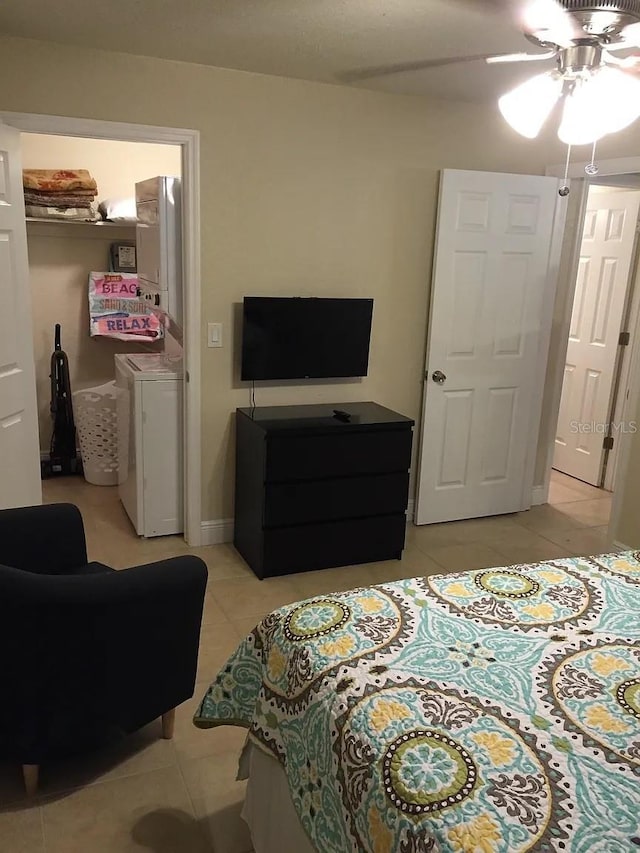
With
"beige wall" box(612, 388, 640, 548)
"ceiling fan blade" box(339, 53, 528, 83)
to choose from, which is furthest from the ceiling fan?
"beige wall" box(612, 388, 640, 548)

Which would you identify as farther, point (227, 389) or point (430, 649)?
point (227, 389)

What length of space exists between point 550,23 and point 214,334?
2.26 metres

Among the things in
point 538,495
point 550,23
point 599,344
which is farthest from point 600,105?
point 599,344

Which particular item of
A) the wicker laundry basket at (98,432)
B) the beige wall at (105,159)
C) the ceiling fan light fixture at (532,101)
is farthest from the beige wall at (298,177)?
the ceiling fan light fixture at (532,101)

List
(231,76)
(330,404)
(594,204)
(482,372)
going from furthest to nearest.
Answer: (594,204) → (482,372) → (330,404) → (231,76)

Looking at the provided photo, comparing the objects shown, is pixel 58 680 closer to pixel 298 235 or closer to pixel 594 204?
pixel 298 235

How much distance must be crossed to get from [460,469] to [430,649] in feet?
9.08

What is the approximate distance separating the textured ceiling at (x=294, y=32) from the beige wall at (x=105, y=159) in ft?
5.32

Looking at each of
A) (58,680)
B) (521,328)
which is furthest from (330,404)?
(58,680)

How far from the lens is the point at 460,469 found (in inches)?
169

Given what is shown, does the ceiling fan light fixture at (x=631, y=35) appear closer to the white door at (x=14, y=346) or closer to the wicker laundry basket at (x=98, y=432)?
the white door at (x=14, y=346)

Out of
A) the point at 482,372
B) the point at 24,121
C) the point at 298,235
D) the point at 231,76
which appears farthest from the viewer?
the point at 482,372

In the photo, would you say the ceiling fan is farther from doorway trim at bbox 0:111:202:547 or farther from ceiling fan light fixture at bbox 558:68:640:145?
doorway trim at bbox 0:111:202:547

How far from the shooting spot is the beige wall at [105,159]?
4.67 meters
